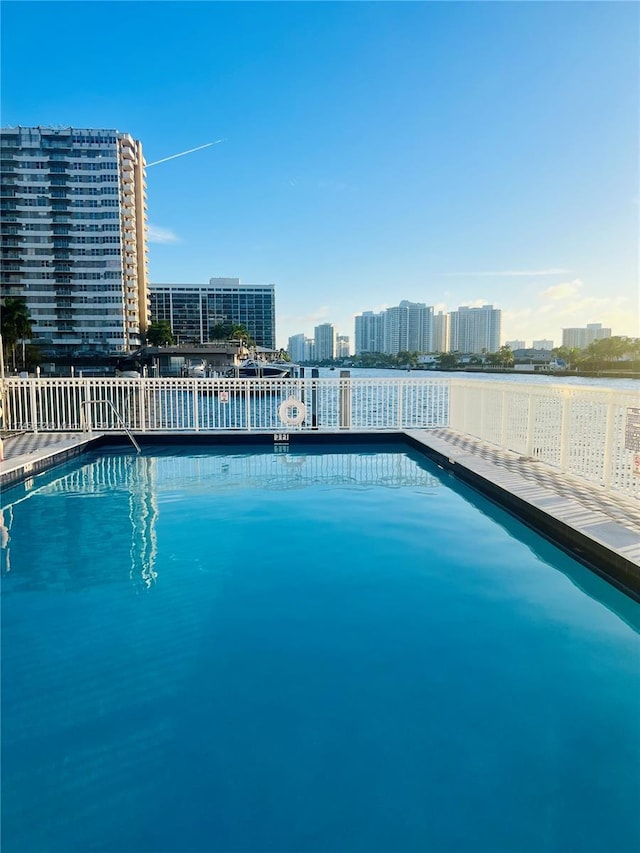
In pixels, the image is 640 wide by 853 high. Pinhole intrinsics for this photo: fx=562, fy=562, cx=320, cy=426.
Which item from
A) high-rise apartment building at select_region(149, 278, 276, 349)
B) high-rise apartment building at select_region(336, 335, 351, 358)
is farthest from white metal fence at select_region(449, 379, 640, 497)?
high-rise apartment building at select_region(149, 278, 276, 349)

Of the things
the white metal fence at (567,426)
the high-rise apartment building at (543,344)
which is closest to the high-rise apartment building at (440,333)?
the high-rise apartment building at (543,344)

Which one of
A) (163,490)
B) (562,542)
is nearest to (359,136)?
(163,490)

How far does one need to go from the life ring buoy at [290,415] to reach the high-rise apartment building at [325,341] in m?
116

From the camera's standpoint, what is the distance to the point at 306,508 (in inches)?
247

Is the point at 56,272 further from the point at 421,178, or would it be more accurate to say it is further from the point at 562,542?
the point at 562,542

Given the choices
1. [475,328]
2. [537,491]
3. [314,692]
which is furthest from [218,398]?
[475,328]

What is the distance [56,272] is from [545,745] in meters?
79.2

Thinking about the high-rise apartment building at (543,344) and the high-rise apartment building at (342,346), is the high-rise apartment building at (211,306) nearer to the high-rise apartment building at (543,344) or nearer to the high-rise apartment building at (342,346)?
the high-rise apartment building at (342,346)

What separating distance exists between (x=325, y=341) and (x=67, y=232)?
7052 cm

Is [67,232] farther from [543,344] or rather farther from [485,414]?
[543,344]

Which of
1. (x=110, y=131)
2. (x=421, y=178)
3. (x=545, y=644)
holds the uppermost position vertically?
(x=110, y=131)

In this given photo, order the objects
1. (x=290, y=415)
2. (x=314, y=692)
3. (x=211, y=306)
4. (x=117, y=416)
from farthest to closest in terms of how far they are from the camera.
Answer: (x=211, y=306), (x=290, y=415), (x=117, y=416), (x=314, y=692)

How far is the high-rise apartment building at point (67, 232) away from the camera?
229 feet

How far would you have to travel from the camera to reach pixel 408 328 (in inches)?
4321
